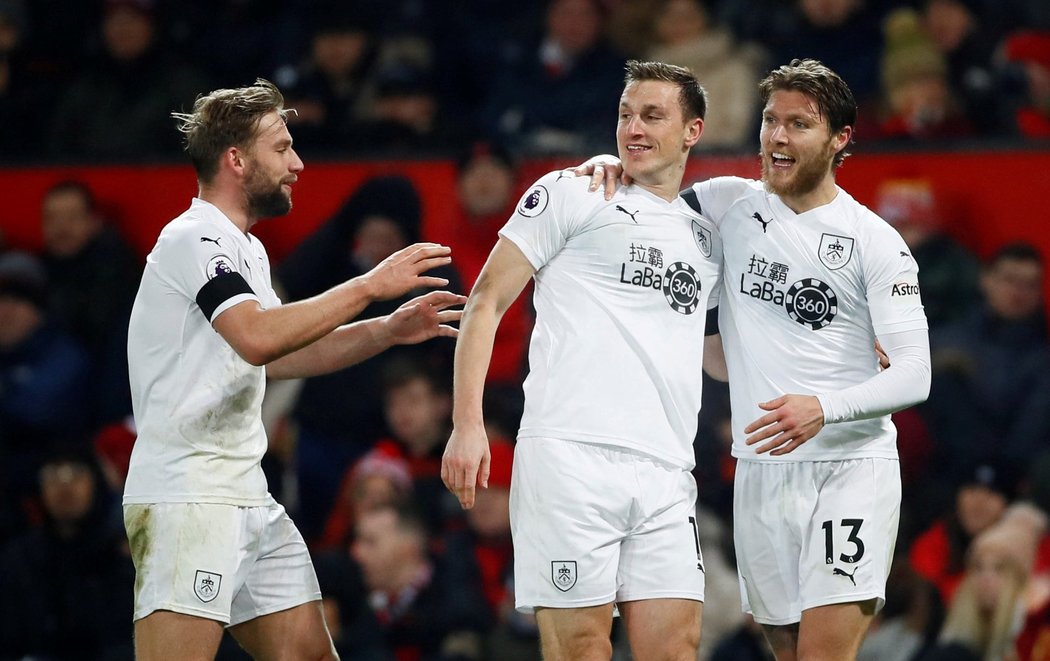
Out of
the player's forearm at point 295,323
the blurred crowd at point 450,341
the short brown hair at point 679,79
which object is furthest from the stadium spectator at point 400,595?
the short brown hair at point 679,79

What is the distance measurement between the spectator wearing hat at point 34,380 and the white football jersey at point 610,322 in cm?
487

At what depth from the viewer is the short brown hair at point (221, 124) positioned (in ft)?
18.0

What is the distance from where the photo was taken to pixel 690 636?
5145 millimetres

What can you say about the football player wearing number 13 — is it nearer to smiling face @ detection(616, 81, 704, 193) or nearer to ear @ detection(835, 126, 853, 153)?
ear @ detection(835, 126, 853, 153)

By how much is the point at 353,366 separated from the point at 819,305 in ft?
13.1

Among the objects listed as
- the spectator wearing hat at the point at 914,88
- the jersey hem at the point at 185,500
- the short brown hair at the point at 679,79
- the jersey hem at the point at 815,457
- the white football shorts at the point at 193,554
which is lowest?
the white football shorts at the point at 193,554

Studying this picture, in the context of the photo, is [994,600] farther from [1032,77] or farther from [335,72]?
[335,72]

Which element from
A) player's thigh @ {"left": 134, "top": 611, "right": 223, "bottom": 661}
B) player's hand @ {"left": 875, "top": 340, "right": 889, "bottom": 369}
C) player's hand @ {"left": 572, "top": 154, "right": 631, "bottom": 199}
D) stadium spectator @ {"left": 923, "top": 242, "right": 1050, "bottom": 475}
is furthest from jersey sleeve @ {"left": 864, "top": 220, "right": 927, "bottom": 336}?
stadium spectator @ {"left": 923, "top": 242, "right": 1050, "bottom": 475}

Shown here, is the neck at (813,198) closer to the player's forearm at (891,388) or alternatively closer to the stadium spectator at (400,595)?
the player's forearm at (891,388)

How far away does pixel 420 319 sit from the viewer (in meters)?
5.79

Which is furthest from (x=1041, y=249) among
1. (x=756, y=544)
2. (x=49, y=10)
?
(x=49, y=10)

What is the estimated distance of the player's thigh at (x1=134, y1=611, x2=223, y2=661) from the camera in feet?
16.8

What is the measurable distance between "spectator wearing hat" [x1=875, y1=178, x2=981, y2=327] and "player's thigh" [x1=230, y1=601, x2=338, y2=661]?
4.59m

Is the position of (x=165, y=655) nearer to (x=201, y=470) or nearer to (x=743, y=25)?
(x=201, y=470)
